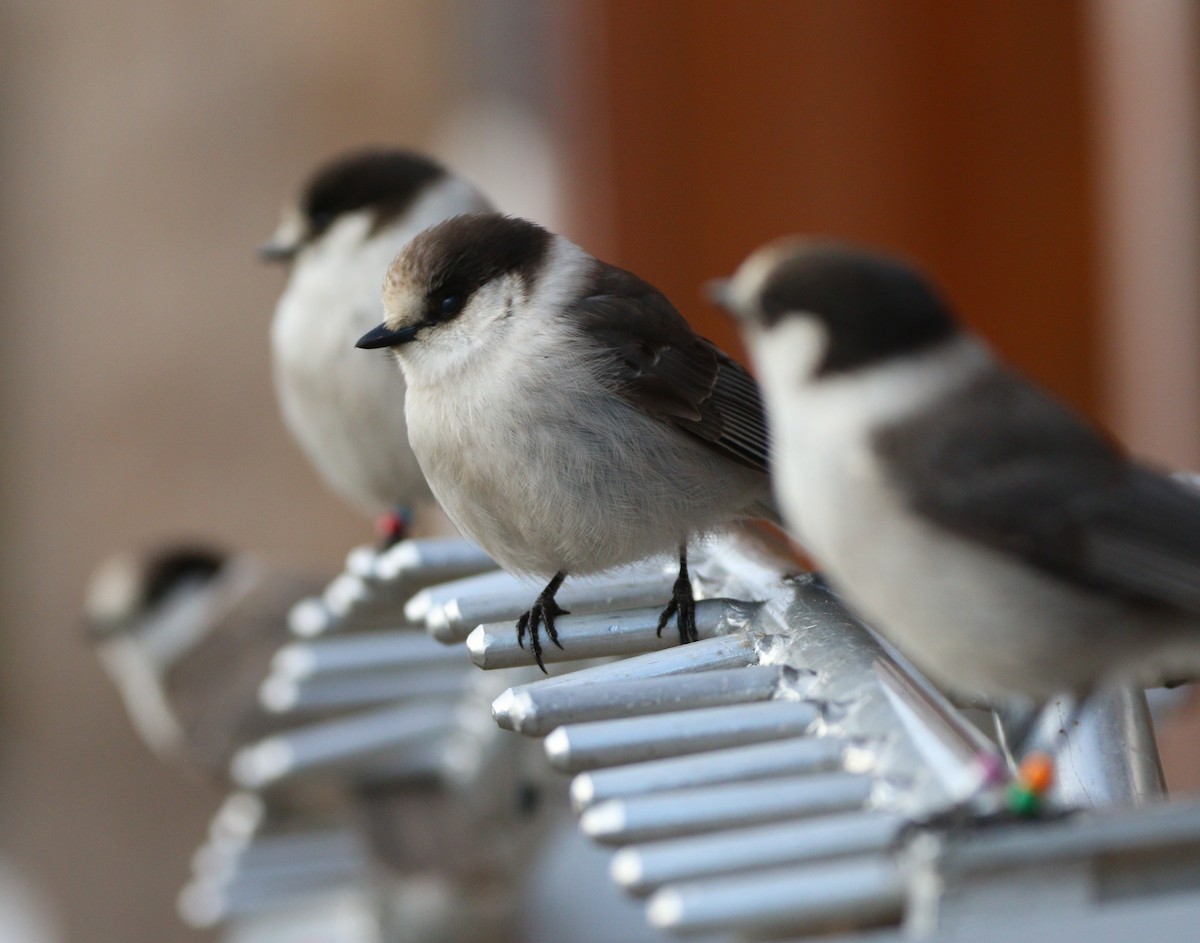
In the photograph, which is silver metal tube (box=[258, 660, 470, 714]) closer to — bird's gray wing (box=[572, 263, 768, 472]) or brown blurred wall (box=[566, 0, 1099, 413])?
bird's gray wing (box=[572, 263, 768, 472])

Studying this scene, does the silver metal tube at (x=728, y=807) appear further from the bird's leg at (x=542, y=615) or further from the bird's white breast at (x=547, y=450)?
the bird's white breast at (x=547, y=450)

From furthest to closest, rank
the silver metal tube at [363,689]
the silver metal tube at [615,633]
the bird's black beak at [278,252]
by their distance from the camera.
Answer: the bird's black beak at [278,252] < the silver metal tube at [363,689] < the silver metal tube at [615,633]

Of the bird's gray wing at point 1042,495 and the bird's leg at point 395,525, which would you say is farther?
the bird's leg at point 395,525

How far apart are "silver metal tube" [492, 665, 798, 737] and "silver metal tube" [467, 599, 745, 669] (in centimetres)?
24

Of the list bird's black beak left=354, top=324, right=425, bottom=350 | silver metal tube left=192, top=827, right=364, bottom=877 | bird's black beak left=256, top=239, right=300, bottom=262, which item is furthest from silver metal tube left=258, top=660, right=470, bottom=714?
bird's black beak left=256, top=239, right=300, bottom=262

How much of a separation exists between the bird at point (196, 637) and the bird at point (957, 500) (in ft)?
8.97

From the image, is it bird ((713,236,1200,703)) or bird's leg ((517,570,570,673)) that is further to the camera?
bird's leg ((517,570,570,673))

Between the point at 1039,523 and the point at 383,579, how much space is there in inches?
37.5

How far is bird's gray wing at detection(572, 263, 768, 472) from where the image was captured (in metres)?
2.08

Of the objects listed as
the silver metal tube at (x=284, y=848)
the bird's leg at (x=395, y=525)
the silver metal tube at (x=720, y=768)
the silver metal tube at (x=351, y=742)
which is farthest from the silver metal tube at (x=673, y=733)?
the bird's leg at (x=395, y=525)

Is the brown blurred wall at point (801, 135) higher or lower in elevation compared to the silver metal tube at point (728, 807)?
lower

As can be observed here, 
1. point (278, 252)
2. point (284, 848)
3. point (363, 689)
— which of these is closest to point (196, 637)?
point (278, 252)

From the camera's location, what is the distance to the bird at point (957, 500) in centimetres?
119

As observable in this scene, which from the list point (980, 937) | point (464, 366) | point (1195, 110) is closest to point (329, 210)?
point (464, 366)
